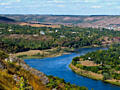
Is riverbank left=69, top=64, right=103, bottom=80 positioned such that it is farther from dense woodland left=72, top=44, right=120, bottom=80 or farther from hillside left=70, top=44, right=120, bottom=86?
dense woodland left=72, top=44, right=120, bottom=80

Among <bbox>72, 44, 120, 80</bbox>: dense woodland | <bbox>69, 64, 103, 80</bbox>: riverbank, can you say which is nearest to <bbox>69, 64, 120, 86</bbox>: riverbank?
<bbox>69, 64, 103, 80</bbox>: riverbank

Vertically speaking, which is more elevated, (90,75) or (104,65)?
(104,65)

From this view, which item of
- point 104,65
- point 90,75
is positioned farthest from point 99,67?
point 90,75

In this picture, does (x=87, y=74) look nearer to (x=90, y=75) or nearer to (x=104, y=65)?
(x=90, y=75)

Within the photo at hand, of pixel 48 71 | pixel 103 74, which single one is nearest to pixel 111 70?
pixel 103 74

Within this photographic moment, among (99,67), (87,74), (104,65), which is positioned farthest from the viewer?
(104,65)

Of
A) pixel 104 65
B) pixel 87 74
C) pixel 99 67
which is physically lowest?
pixel 87 74

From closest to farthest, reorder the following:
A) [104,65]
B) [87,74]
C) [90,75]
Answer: [90,75] < [87,74] < [104,65]

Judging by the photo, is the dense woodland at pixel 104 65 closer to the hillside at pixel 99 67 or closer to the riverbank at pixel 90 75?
the hillside at pixel 99 67

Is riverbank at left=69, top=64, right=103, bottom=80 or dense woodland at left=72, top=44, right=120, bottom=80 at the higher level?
dense woodland at left=72, top=44, right=120, bottom=80

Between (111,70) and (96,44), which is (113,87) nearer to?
(111,70)

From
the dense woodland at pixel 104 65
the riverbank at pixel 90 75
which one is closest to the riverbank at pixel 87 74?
the riverbank at pixel 90 75
